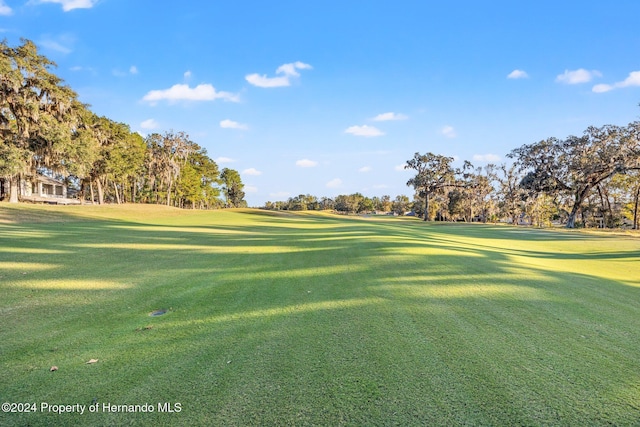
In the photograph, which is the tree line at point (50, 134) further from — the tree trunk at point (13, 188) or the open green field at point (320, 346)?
the open green field at point (320, 346)

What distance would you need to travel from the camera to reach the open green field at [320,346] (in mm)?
2373

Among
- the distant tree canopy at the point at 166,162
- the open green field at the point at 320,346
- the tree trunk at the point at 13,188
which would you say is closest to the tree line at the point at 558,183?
the distant tree canopy at the point at 166,162

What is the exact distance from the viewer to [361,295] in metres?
5.18

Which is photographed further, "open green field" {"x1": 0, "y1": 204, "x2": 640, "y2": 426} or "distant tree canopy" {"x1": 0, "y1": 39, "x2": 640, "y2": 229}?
"distant tree canopy" {"x1": 0, "y1": 39, "x2": 640, "y2": 229}

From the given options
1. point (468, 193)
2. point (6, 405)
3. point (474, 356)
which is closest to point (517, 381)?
point (474, 356)

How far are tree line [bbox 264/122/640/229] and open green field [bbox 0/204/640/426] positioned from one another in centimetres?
3294

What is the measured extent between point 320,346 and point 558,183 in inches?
1601

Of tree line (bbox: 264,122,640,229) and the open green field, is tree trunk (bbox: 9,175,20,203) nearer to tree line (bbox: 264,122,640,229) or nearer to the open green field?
the open green field

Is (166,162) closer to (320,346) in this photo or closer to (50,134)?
(50,134)

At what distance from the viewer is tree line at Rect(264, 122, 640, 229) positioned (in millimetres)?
30875

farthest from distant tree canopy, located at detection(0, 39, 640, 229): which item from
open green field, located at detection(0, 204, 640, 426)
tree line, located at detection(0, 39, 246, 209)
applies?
open green field, located at detection(0, 204, 640, 426)

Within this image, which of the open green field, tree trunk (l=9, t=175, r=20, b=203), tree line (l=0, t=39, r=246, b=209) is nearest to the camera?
the open green field

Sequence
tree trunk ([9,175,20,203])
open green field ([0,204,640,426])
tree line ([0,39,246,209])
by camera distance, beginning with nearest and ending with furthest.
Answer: open green field ([0,204,640,426]) → tree line ([0,39,246,209]) → tree trunk ([9,175,20,203])

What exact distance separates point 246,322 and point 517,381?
2868mm
